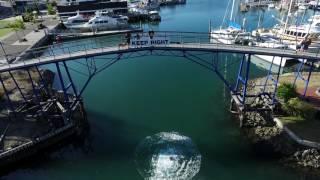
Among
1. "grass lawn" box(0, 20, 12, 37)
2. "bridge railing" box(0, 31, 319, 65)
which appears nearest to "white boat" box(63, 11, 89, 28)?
"bridge railing" box(0, 31, 319, 65)

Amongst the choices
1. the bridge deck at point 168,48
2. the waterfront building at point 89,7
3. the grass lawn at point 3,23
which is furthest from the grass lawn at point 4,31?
the bridge deck at point 168,48

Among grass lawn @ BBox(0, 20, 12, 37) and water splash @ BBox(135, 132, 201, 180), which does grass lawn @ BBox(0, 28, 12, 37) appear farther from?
water splash @ BBox(135, 132, 201, 180)

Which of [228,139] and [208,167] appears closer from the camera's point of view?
[208,167]

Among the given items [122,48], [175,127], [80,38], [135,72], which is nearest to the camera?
[122,48]

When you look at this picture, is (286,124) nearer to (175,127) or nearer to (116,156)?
(175,127)

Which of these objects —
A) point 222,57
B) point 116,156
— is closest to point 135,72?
point 222,57

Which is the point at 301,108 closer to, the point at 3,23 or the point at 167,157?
the point at 167,157
